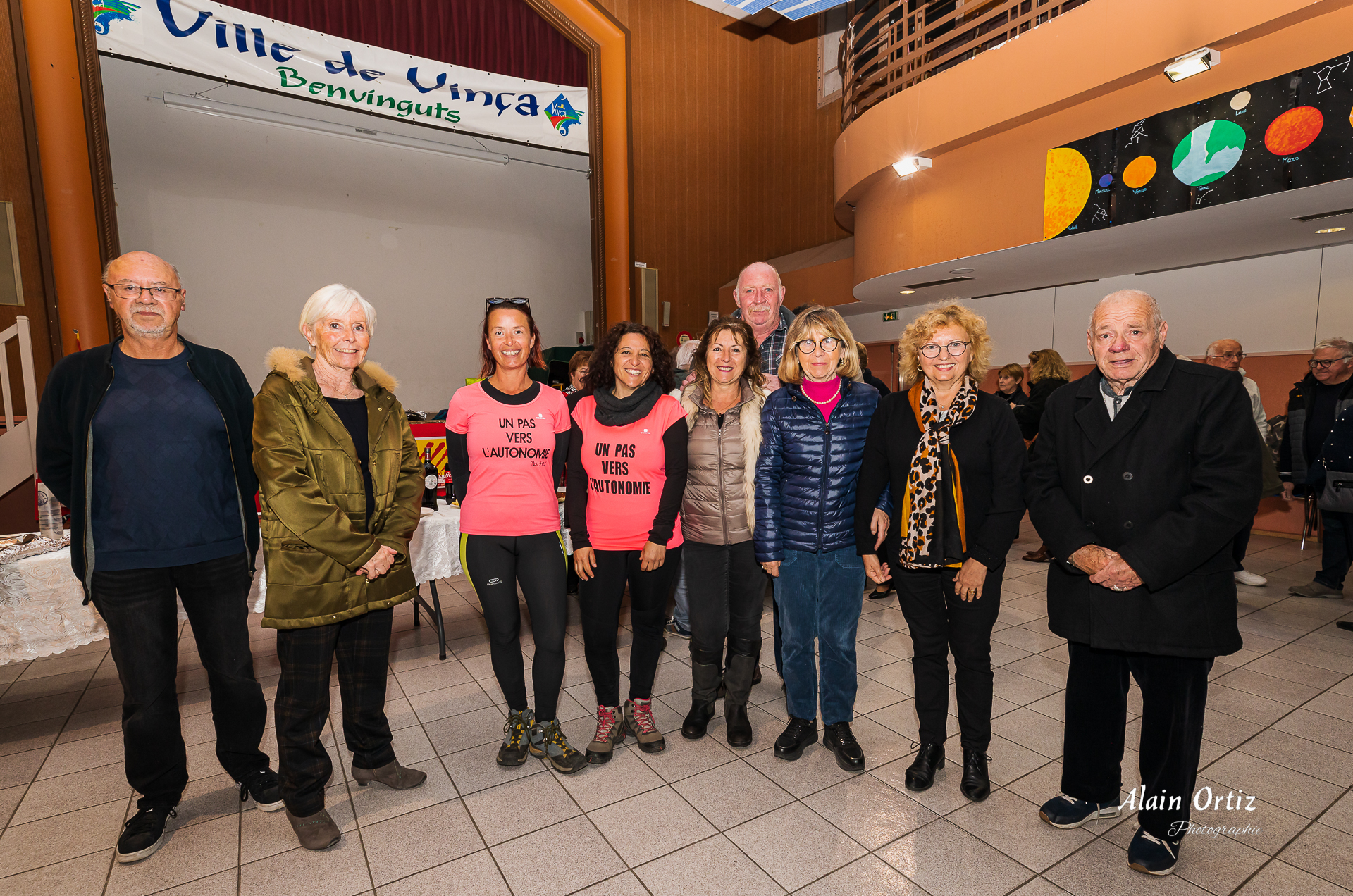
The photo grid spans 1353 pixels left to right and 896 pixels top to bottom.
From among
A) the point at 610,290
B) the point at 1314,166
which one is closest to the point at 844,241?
the point at 610,290

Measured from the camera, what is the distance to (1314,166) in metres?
4.10

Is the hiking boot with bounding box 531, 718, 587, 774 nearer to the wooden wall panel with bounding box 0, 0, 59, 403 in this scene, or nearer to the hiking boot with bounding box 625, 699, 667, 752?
the hiking boot with bounding box 625, 699, 667, 752

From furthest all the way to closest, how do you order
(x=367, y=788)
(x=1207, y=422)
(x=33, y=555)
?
(x=33, y=555)
(x=367, y=788)
(x=1207, y=422)

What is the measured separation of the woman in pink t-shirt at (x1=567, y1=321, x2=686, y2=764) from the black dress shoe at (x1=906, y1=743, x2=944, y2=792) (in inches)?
40.3

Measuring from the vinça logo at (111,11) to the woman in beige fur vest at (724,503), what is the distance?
249 inches

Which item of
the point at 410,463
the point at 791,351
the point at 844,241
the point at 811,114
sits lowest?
the point at 410,463

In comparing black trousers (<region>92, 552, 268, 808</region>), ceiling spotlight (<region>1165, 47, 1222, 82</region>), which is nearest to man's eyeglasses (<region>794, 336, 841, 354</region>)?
black trousers (<region>92, 552, 268, 808</region>)

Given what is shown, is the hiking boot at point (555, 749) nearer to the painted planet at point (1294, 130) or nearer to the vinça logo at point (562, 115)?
the painted planet at point (1294, 130)

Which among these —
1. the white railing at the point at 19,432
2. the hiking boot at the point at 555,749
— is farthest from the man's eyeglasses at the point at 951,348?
the white railing at the point at 19,432

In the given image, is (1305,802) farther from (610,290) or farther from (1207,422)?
(610,290)

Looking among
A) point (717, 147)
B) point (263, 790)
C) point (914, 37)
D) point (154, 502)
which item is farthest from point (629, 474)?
point (717, 147)

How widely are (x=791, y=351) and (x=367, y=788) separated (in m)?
2.20

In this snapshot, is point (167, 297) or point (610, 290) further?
point (610, 290)

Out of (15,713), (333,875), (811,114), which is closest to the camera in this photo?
(333,875)
